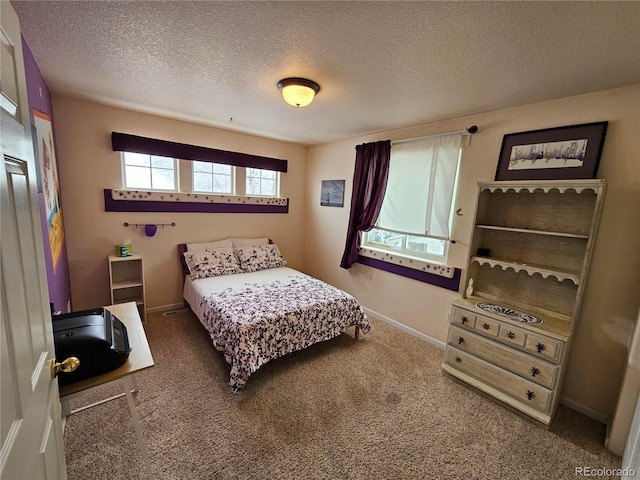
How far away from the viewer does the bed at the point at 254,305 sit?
2174 millimetres

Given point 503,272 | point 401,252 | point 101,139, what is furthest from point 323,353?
point 101,139

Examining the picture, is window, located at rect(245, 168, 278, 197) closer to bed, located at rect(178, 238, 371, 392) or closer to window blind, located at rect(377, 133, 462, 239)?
bed, located at rect(178, 238, 371, 392)

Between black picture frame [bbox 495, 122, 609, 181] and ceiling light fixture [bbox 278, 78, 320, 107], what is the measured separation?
1722mm

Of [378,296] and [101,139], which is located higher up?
[101,139]

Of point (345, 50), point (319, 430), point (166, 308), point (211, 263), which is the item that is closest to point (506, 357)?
point (319, 430)

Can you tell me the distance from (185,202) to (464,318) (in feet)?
10.9

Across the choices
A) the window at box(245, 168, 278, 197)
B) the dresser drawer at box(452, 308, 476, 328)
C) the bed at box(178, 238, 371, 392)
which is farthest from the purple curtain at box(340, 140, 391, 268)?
the dresser drawer at box(452, 308, 476, 328)

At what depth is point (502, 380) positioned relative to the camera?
2.07 metres

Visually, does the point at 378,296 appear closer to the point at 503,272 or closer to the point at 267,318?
the point at 503,272

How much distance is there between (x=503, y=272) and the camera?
2.38 m

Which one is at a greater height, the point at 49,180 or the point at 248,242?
the point at 49,180

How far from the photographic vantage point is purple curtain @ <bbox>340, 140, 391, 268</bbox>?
3.25 m

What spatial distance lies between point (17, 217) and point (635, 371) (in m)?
3.02

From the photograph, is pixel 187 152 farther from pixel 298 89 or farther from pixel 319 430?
pixel 319 430
